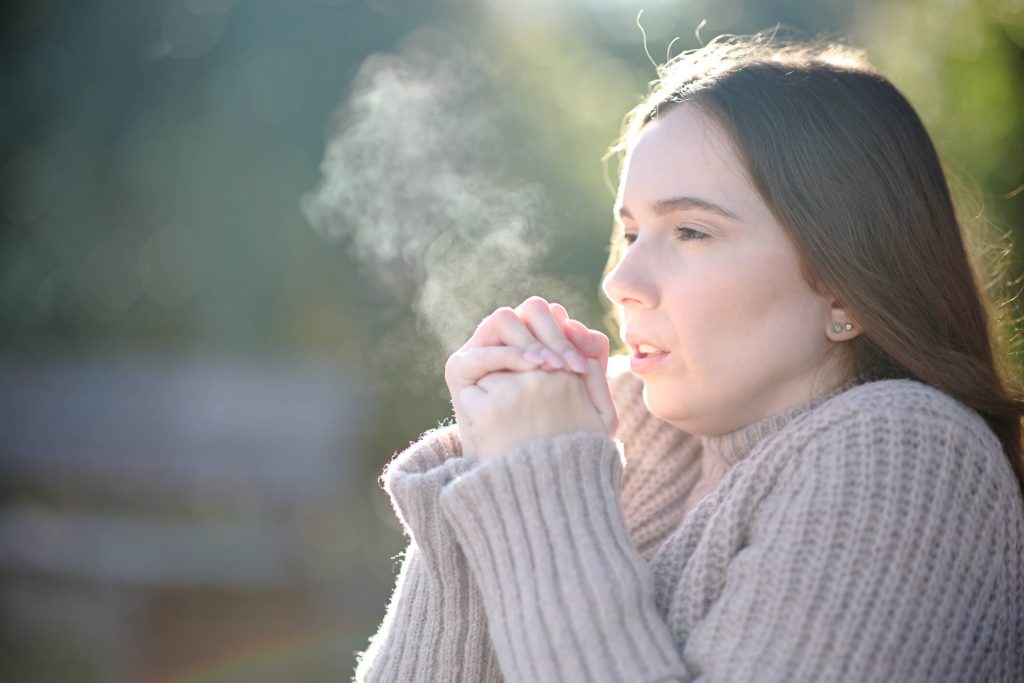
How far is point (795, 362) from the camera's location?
1703mm

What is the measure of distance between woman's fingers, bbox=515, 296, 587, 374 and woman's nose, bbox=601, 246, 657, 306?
0.41 ft

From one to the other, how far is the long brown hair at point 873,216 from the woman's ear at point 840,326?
0.03 m

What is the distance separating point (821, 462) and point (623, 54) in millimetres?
3538

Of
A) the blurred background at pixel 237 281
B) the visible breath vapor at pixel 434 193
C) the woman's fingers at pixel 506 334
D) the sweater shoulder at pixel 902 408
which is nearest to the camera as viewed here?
the sweater shoulder at pixel 902 408

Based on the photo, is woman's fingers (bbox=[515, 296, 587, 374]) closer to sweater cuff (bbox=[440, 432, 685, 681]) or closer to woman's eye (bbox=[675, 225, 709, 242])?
sweater cuff (bbox=[440, 432, 685, 681])

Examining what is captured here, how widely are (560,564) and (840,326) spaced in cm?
71

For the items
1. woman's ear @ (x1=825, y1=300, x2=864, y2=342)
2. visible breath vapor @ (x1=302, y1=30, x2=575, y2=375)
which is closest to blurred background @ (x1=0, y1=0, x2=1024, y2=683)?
visible breath vapor @ (x1=302, y1=30, x2=575, y2=375)

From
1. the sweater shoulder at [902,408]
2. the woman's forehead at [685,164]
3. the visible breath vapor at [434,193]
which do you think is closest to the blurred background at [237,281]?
the visible breath vapor at [434,193]

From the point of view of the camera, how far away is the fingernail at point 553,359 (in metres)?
1.67

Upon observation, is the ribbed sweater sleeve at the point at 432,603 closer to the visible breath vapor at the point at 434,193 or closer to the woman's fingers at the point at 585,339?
the woman's fingers at the point at 585,339

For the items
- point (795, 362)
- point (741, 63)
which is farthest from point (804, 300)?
point (741, 63)

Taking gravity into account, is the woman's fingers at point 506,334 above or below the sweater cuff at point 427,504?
above

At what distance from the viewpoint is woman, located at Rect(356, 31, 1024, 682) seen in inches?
53.2

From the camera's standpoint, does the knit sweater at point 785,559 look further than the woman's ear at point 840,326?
No
